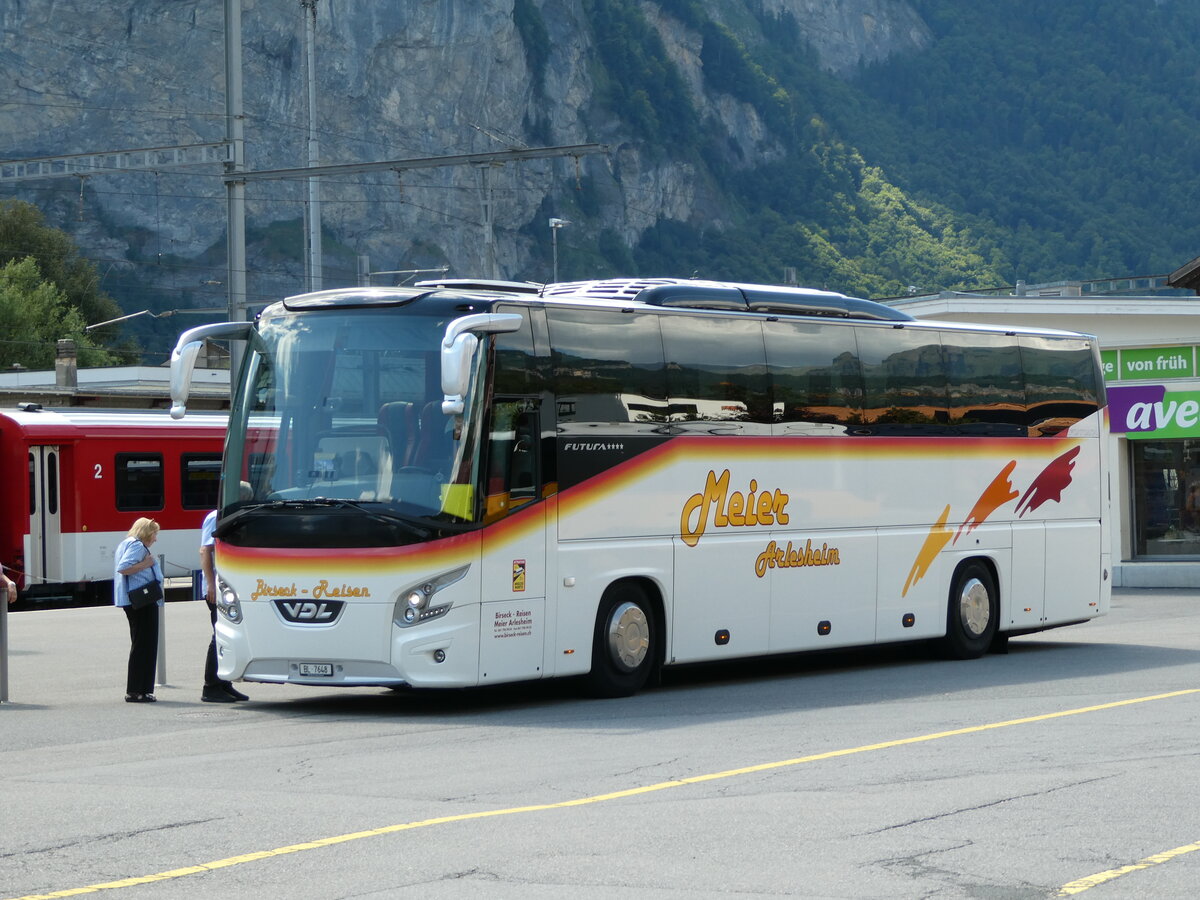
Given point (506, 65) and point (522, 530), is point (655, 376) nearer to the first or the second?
point (522, 530)

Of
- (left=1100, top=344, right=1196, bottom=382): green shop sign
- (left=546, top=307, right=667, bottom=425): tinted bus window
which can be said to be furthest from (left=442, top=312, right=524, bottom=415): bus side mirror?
(left=1100, top=344, right=1196, bottom=382): green shop sign

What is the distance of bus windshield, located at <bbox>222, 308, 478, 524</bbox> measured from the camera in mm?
13336

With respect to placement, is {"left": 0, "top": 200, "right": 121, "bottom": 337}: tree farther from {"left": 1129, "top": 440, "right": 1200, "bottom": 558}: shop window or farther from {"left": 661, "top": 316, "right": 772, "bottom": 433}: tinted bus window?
{"left": 661, "top": 316, "right": 772, "bottom": 433}: tinted bus window

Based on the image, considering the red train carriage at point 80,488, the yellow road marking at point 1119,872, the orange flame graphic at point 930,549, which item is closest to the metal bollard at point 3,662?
the orange flame graphic at point 930,549

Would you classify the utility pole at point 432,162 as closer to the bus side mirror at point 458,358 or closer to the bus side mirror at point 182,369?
the bus side mirror at point 182,369

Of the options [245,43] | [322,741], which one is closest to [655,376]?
[322,741]

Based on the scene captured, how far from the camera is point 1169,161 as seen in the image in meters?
183

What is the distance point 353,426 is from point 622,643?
9.76 feet

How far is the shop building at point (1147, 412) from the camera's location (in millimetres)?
32469

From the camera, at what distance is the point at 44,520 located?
98.9 feet

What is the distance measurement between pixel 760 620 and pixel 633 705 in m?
2.13

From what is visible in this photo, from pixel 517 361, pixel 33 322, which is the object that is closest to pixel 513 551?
pixel 517 361

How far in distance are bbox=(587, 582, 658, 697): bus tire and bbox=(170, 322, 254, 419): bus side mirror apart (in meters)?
3.69

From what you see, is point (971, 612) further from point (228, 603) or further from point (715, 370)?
point (228, 603)
